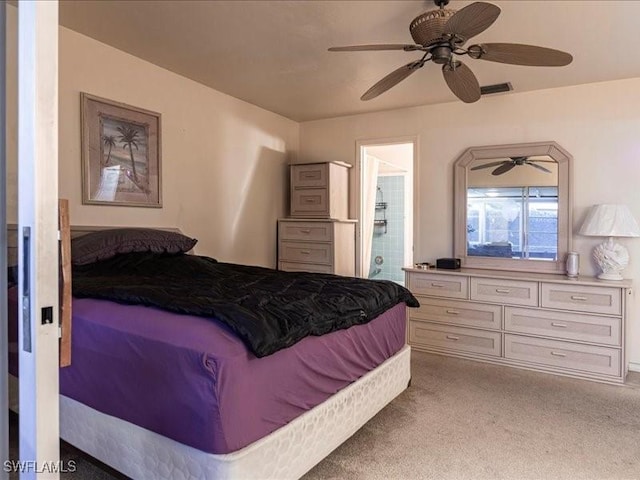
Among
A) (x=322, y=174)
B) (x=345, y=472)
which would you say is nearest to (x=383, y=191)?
(x=322, y=174)

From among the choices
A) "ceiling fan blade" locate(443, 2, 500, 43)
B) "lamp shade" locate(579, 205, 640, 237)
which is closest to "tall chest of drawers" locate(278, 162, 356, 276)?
"lamp shade" locate(579, 205, 640, 237)

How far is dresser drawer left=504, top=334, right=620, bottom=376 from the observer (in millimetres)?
3105

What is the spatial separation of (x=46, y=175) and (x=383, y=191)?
19.3 ft

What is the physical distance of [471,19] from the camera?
1819 mm

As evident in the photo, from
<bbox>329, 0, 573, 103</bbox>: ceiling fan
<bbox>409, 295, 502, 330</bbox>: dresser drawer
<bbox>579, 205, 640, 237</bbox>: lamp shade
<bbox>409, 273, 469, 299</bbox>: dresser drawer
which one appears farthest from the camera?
<bbox>409, 273, 469, 299</bbox>: dresser drawer

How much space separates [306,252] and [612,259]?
8.99 ft

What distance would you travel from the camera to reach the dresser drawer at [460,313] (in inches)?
140

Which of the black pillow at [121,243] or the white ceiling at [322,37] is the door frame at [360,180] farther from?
the black pillow at [121,243]

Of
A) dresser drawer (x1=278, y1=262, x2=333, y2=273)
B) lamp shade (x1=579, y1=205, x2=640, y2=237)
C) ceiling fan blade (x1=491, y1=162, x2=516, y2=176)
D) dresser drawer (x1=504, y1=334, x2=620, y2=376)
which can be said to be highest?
ceiling fan blade (x1=491, y1=162, x2=516, y2=176)

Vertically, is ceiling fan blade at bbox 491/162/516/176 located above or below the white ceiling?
below

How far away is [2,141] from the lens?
110cm

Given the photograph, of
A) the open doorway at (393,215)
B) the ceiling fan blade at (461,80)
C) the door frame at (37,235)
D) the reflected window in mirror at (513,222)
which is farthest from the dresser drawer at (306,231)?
the door frame at (37,235)

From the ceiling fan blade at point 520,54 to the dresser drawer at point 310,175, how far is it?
7.87 feet

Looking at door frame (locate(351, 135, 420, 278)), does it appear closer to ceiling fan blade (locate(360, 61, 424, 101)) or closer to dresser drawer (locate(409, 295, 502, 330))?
dresser drawer (locate(409, 295, 502, 330))
